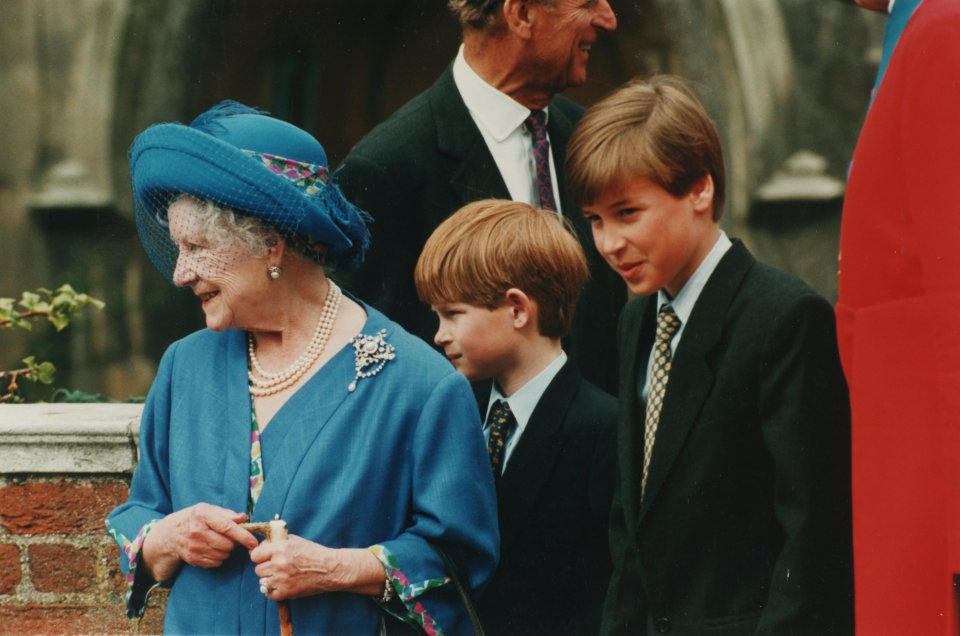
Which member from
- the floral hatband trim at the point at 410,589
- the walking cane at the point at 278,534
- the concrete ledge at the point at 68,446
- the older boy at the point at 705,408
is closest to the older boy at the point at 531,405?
the older boy at the point at 705,408

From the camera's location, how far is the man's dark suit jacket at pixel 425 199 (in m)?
3.76

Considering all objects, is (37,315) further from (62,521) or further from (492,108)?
(492,108)

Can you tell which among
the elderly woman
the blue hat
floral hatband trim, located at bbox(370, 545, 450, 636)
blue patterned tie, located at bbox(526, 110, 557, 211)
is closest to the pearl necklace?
the elderly woman

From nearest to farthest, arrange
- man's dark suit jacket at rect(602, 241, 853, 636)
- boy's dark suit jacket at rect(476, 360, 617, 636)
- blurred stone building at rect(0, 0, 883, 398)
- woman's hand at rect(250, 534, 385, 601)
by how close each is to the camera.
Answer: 1. woman's hand at rect(250, 534, 385, 601)
2. man's dark suit jacket at rect(602, 241, 853, 636)
3. boy's dark suit jacket at rect(476, 360, 617, 636)
4. blurred stone building at rect(0, 0, 883, 398)

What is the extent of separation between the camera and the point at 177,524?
2.79 meters

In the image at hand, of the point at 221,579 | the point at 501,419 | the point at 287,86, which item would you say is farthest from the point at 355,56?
the point at 221,579

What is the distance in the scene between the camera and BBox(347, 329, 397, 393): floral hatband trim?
2.88 m

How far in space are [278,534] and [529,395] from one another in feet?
2.74

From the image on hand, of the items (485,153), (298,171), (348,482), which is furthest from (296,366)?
(485,153)

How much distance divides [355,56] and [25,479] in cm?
512

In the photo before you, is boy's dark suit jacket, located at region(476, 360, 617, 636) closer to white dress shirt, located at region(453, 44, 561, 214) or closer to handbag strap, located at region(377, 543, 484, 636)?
handbag strap, located at region(377, 543, 484, 636)

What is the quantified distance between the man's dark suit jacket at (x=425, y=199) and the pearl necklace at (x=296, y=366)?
0.77 m

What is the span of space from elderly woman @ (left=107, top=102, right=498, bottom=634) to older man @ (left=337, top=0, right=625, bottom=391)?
2.63 ft

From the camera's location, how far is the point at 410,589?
9.20 feet
